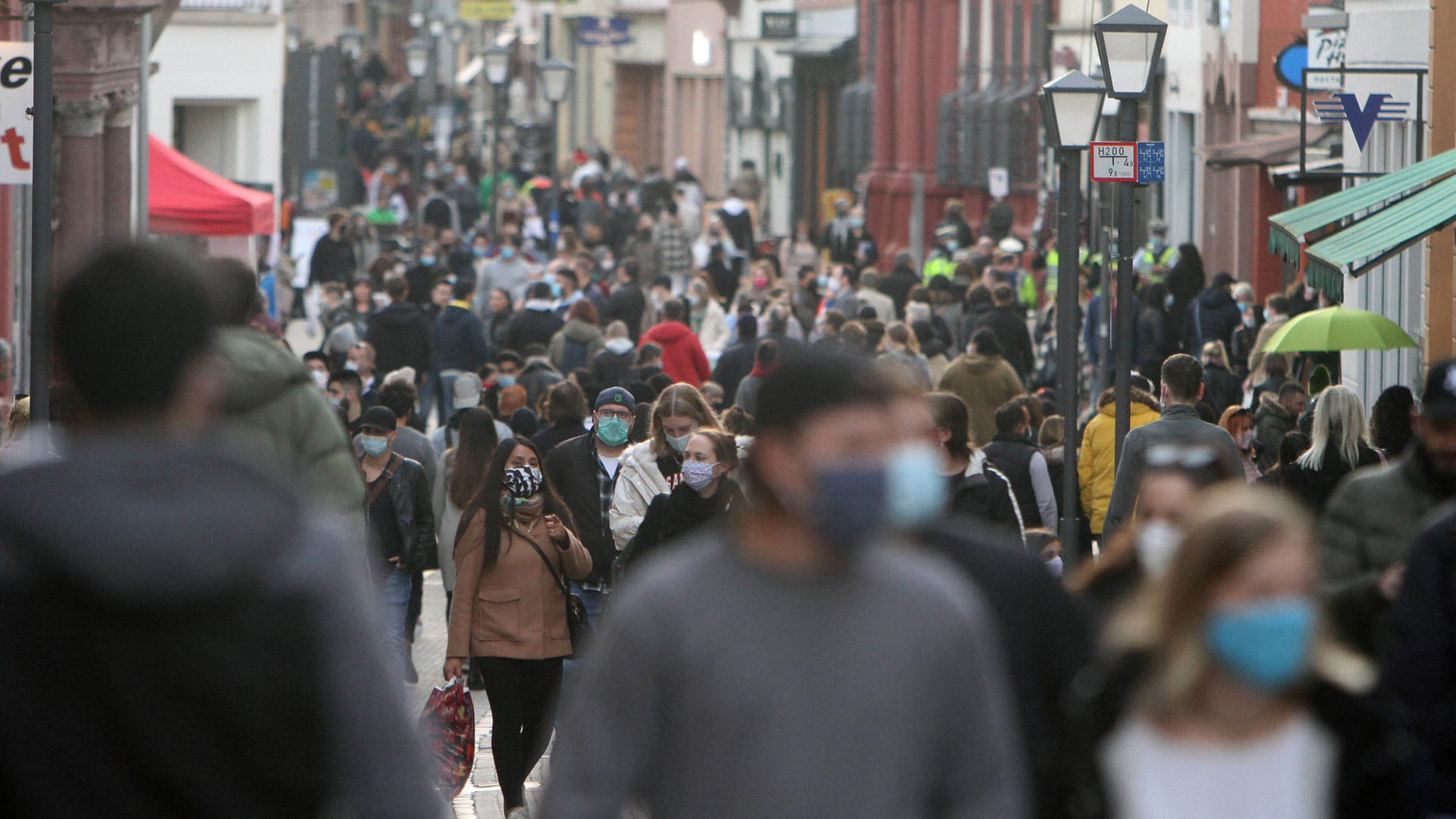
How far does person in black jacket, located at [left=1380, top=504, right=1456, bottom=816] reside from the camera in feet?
14.4

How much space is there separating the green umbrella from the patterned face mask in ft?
17.8

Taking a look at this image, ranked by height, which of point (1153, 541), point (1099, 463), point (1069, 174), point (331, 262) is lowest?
point (1099, 463)

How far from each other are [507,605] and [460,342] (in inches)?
466

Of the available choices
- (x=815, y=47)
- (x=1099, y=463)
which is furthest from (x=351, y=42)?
(x=1099, y=463)

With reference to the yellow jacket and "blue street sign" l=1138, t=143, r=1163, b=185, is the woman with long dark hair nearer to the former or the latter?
the yellow jacket

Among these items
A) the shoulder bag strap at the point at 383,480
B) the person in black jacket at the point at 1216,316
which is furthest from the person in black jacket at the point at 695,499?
the person in black jacket at the point at 1216,316

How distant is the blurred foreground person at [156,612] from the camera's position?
2.99 m

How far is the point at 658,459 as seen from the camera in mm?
10414

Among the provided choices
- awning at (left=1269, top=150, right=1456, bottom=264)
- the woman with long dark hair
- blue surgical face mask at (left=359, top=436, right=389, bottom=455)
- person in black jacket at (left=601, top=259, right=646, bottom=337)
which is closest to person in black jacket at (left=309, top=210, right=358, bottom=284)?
person in black jacket at (left=601, top=259, right=646, bottom=337)

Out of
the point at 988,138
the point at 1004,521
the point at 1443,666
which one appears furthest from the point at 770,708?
the point at 988,138

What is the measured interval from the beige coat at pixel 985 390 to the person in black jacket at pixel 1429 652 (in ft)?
37.8

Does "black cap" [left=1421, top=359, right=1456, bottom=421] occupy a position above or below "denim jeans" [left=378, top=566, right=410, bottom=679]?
above

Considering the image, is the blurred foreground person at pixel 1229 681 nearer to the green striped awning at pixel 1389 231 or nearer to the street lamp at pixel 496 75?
the green striped awning at pixel 1389 231

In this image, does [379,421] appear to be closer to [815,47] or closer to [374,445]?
[374,445]
